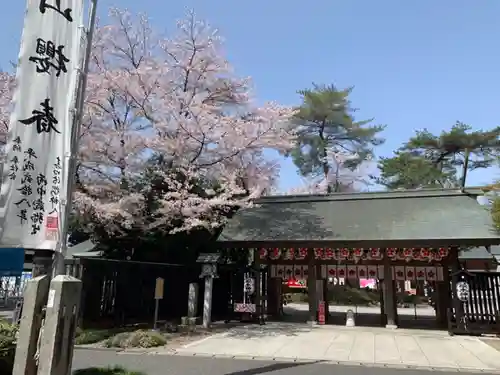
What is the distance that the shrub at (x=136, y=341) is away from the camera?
10500 millimetres

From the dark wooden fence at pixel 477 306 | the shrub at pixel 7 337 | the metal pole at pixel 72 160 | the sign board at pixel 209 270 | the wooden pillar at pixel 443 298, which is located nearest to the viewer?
the metal pole at pixel 72 160

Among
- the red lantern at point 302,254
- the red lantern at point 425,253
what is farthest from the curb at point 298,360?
the red lantern at point 302,254

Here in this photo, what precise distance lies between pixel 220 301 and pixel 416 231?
903 centimetres

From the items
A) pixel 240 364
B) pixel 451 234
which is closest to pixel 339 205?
pixel 451 234

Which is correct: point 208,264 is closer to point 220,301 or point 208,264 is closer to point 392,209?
point 220,301

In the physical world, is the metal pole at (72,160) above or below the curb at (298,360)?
above

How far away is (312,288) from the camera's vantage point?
15477 millimetres

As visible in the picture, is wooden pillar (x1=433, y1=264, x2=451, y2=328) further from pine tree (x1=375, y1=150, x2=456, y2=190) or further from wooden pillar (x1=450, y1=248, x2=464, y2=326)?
pine tree (x1=375, y1=150, x2=456, y2=190)

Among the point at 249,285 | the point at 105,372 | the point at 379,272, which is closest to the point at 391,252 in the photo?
the point at 379,272

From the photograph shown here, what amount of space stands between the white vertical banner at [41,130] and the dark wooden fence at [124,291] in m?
6.97

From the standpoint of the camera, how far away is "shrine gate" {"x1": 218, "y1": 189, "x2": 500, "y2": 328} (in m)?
13.6

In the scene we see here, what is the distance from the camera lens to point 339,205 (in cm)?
1711

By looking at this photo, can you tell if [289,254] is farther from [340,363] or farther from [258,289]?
[340,363]

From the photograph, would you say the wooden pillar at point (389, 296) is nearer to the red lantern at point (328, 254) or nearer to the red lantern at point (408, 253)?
the red lantern at point (408, 253)
